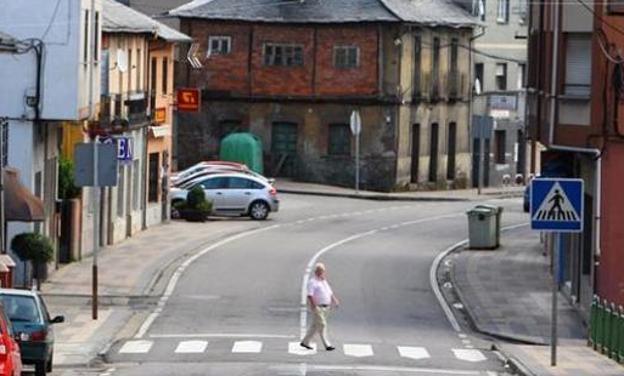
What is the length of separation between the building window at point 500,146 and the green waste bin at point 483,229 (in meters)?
34.1

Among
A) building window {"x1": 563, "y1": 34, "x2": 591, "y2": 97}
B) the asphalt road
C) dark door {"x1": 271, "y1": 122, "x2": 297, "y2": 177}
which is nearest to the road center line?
the asphalt road

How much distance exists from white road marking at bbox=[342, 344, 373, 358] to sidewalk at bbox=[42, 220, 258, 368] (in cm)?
394

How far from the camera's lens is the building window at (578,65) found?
1479 inches

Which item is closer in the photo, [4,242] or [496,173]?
[4,242]

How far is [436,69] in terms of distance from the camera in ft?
258

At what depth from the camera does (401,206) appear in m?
69.1

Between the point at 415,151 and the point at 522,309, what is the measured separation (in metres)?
39.0

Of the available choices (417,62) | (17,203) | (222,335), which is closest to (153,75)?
(17,203)

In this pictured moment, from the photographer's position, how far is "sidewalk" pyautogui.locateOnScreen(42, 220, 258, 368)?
1241 inches

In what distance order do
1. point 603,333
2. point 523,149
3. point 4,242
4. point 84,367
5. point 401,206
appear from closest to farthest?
point 84,367
point 603,333
point 4,242
point 401,206
point 523,149

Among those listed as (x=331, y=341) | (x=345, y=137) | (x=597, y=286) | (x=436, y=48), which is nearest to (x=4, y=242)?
(x=331, y=341)

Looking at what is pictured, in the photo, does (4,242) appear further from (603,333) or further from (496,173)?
(496,173)

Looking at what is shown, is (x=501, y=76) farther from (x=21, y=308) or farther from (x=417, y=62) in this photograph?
(x=21, y=308)

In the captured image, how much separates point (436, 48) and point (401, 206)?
11528mm
